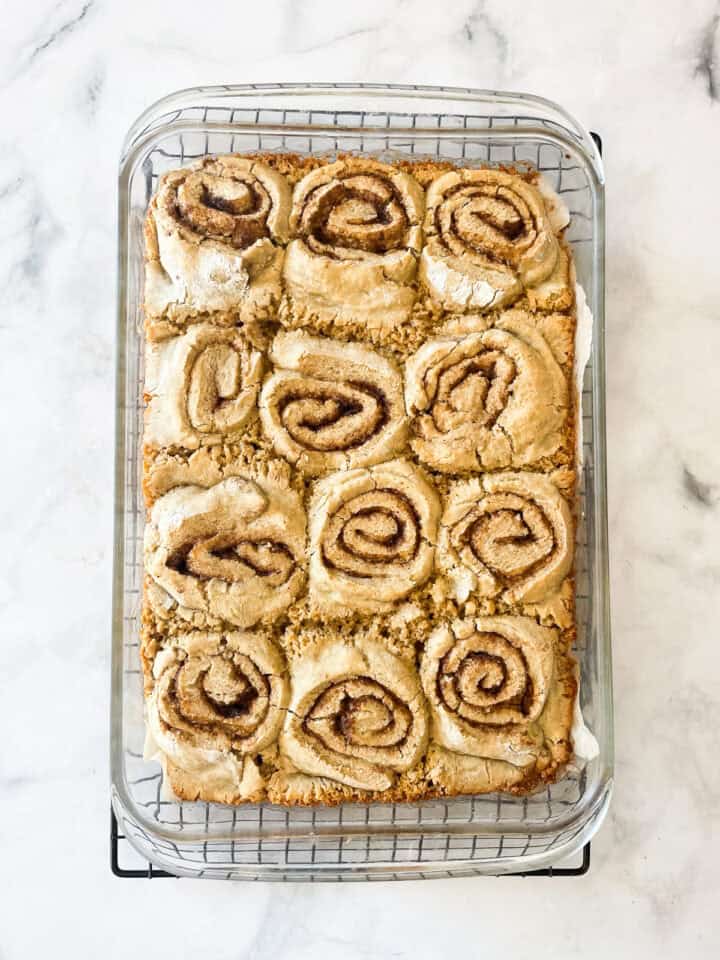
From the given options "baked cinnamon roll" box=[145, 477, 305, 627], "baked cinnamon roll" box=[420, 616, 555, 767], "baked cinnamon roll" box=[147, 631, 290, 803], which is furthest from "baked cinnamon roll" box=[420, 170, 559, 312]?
"baked cinnamon roll" box=[147, 631, 290, 803]

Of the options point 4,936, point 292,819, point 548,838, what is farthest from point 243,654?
point 4,936

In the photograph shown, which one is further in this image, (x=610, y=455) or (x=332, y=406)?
(x=610, y=455)

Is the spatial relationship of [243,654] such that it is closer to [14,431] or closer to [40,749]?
[40,749]

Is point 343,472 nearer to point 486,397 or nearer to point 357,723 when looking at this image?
point 486,397

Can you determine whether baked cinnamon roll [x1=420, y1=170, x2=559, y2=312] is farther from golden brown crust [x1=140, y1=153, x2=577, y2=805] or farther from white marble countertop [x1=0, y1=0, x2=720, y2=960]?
white marble countertop [x1=0, y1=0, x2=720, y2=960]

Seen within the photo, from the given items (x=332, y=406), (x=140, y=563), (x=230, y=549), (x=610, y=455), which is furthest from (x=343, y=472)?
(x=610, y=455)
